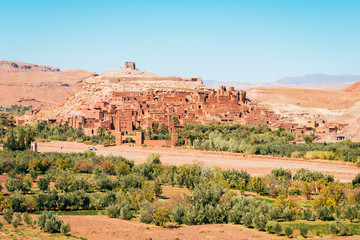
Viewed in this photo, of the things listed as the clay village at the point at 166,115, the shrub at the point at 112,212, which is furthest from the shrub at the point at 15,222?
the clay village at the point at 166,115

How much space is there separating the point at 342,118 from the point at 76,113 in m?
38.9

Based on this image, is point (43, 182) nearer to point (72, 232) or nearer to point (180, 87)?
point (72, 232)

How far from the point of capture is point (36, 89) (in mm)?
143375

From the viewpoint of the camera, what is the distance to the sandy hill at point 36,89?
5044 inches

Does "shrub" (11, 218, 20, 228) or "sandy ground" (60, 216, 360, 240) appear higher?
"shrub" (11, 218, 20, 228)

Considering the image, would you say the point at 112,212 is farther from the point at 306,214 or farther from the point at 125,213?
the point at 306,214

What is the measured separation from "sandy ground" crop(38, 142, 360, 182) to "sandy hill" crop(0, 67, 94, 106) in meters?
78.1

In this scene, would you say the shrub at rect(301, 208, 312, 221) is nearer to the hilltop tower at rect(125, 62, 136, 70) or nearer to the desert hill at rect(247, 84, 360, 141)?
the desert hill at rect(247, 84, 360, 141)

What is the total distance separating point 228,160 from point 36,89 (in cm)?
11457

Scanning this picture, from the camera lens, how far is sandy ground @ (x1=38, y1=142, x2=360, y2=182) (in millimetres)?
35500

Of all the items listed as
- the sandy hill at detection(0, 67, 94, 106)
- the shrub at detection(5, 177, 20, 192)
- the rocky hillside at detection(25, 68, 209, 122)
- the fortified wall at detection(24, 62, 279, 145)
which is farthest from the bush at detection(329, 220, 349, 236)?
the sandy hill at detection(0, 67, 94, 106)

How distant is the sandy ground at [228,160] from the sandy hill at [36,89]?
7805 centimetres

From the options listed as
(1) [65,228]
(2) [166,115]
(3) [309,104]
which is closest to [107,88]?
(2) [166,115]

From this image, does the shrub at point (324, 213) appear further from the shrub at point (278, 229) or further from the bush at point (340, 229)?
the shrub at point (278, 229)
